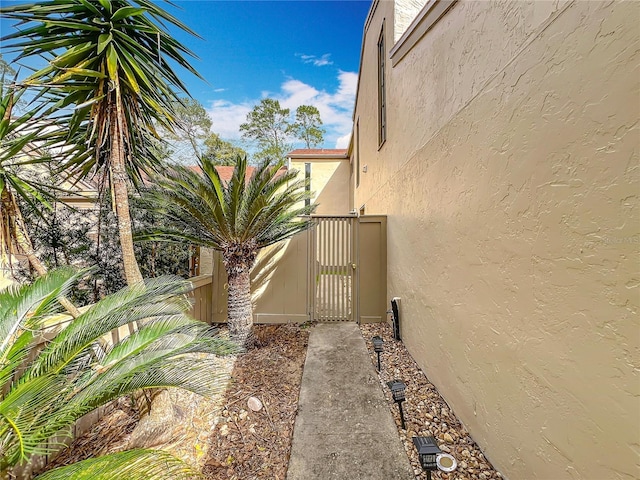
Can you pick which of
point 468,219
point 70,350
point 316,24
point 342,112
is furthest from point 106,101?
point 342,112

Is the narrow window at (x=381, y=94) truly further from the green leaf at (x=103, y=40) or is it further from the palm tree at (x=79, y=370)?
the palm tree at (x=79, y=370)

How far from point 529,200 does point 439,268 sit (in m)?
1.66

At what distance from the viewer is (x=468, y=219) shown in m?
2.75

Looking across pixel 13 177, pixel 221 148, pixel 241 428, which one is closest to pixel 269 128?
pixel 221 148

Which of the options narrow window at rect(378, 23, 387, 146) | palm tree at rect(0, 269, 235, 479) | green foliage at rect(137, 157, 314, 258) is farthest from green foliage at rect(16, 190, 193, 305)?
narrow window at rect(378, 23, 387, 146)

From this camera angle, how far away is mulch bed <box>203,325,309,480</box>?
2.50 metres

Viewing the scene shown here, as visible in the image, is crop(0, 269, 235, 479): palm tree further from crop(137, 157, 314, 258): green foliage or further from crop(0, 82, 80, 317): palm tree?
crop(137, 157, 314, 258): green foliage

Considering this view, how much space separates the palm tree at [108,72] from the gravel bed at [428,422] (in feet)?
12.7

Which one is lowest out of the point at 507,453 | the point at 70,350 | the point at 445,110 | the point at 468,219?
the point at 507,453

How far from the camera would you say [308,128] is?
2464 cm

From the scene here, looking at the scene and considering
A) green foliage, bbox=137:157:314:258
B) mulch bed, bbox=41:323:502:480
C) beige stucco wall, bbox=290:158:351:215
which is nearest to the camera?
mulch bed, bbox=41:323:502:480

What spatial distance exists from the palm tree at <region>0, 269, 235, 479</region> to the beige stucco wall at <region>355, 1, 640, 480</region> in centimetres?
241

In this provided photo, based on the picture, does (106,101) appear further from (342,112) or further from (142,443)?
(342,112)

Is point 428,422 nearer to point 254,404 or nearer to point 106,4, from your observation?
point 254,404
